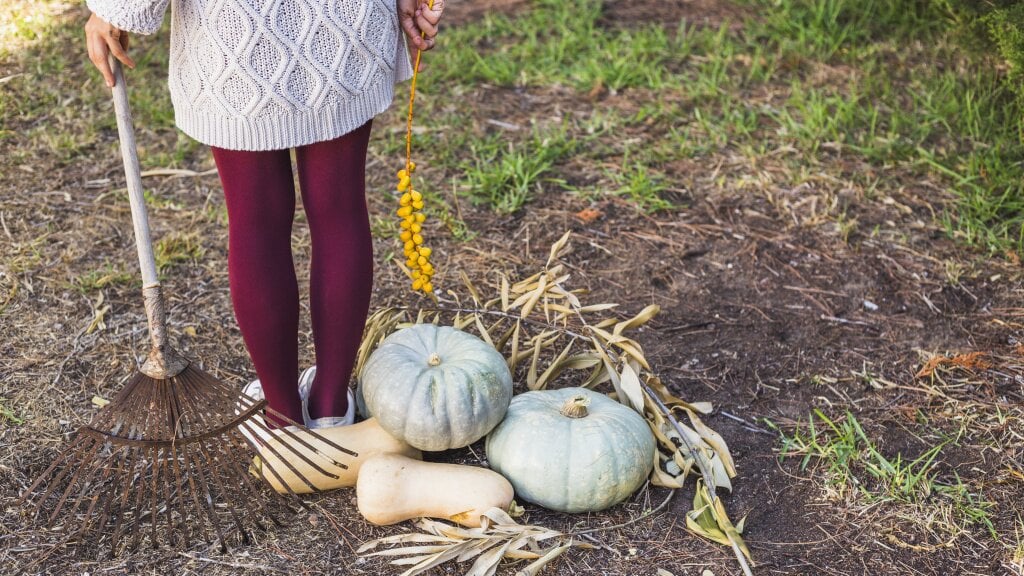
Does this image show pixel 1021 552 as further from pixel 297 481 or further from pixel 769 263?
pixel 297 481

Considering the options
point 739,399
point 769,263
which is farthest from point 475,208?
point 739,399

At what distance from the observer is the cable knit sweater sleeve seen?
72.7 inches

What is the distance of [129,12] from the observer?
6.07 feet

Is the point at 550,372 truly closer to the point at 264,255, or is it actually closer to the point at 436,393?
the point at 436,393

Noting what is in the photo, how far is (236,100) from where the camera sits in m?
2.00

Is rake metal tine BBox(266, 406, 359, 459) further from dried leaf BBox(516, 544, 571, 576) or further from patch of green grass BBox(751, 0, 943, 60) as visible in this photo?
patch of green grass BBox(751, 0, 943, 60)

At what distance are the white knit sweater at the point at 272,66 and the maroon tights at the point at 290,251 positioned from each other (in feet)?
0.32

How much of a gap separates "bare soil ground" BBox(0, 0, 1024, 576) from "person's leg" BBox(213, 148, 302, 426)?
1.33ft

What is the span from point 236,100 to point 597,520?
1298 mm

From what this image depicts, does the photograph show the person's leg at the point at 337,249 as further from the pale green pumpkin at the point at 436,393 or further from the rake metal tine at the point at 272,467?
the rake metal tine at the point at 272,467

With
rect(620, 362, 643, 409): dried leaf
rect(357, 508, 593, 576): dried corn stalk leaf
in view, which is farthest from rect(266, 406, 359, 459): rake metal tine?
rect(620, 362, 643, 409): dried leaf

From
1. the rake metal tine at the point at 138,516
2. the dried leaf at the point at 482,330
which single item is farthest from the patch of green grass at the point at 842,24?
the rake metal tine at the point at 138,516

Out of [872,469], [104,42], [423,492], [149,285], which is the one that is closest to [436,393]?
[423,492]

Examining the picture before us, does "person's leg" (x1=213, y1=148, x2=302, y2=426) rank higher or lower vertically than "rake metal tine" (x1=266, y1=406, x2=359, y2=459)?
higher
